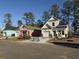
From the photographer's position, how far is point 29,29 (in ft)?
212

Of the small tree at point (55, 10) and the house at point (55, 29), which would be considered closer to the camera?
the house at point (55, 29)

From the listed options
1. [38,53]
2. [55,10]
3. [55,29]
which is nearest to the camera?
[38,53]

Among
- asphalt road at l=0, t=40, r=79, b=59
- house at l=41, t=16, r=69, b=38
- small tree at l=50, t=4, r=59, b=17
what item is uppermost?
small tree at l=50, t=4, r=59, b=17

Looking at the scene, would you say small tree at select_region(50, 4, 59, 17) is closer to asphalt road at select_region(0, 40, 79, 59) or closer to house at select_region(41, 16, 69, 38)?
house at select_region(41, 16, 69, 38)

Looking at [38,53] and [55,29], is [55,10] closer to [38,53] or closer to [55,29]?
[55,29]

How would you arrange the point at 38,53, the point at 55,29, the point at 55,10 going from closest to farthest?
the point at 38,53 → the point at 55,29 → the point at 55,10

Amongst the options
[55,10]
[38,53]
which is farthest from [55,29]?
[38,53]

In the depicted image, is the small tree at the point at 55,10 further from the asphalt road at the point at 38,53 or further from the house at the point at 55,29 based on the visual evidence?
the asphalt road at the point at 38,53

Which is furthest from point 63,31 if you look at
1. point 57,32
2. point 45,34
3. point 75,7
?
point 75,7

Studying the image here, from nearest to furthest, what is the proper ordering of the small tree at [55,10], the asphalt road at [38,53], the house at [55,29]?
the asphalt road at [38,53], the house at [55,29], the small tree at [55,10]

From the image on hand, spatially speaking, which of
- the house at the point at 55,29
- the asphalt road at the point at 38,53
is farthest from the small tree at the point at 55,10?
the asphalt road at the point at 38,53

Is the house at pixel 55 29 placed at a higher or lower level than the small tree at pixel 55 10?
lower

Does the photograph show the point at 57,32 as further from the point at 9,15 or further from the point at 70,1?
the point at 9,15

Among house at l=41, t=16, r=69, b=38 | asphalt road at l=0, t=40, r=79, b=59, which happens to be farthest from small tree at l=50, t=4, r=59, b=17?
asphalt road at l=0, t=40, r=79, b=59
